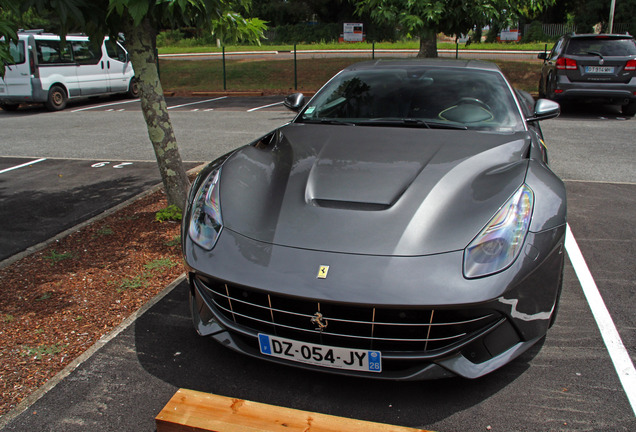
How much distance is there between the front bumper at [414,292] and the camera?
230 cm

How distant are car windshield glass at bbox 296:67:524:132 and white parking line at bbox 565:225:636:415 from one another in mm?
1147

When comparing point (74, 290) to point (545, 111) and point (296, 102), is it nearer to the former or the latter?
point (296, 102)

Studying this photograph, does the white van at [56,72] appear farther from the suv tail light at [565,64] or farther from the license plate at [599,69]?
the license plate at [599,69]

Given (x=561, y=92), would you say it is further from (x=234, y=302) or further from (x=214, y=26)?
(x=234, y=302)

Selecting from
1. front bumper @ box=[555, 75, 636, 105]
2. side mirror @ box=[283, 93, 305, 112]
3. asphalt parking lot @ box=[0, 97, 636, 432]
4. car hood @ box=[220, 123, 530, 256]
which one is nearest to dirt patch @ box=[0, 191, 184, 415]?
asphalt parking lot @ box=[0, 97, 636, 432]

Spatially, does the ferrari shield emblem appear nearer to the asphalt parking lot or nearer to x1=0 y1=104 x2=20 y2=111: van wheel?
the asphalt parking lot

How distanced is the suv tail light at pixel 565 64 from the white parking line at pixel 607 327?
7984mm

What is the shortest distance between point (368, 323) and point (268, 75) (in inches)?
731

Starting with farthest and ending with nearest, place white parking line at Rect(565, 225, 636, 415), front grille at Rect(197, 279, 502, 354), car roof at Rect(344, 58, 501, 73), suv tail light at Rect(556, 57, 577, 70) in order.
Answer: suv tail light at Rect(556, 57, 577, 70) → car roof at Rect(344, 58, 501, 73) → white parking line at Rect(565, 225, 636, 415) → front grille at Rect(197, 279, 502, 354)

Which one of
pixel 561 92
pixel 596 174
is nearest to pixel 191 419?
pixel 596 174

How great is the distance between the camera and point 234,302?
2557mm

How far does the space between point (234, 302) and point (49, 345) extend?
4.23ft

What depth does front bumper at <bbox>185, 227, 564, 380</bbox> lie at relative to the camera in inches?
90.5

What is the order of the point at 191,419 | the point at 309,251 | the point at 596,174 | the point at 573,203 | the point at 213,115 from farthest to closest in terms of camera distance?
the point at 213,115 < the point at 596,174 < the point at 573,203 < the point at 309,251 < the point at 191,419
